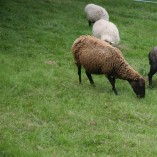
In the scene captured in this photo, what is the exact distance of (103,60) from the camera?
11375 millimetres

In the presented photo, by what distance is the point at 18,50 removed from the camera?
14.3 meters

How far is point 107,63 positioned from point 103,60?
13cm

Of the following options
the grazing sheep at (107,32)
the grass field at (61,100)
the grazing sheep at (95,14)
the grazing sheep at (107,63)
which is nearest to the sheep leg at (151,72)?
the grass field at (61,100)

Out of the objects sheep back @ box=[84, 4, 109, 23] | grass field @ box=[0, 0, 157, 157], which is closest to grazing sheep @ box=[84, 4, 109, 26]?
sheep back @ box=[84, 4, 109, 23]

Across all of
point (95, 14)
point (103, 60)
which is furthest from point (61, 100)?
point (95, 14)

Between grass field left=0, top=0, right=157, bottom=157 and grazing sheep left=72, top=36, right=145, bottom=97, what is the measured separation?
35cm

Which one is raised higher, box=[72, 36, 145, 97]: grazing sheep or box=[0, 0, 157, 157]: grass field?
box=[72, 36, 145, 97]: grazing sheep

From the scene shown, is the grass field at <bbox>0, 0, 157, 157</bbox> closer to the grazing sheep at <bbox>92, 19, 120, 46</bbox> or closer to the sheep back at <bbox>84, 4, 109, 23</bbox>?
the sheep back at <bbox>84, 4, 109, 23</bbox>

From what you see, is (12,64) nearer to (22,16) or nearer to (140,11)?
(22,16)

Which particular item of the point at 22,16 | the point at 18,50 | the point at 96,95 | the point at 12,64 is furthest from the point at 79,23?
the point at 96,95

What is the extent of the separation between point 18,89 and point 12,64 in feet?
6.33

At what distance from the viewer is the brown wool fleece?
11391 millimetres

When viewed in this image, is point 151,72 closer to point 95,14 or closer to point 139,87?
point 139,87

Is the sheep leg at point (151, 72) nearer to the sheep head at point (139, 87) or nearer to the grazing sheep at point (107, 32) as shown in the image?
the sheep head at point (139, 87)
